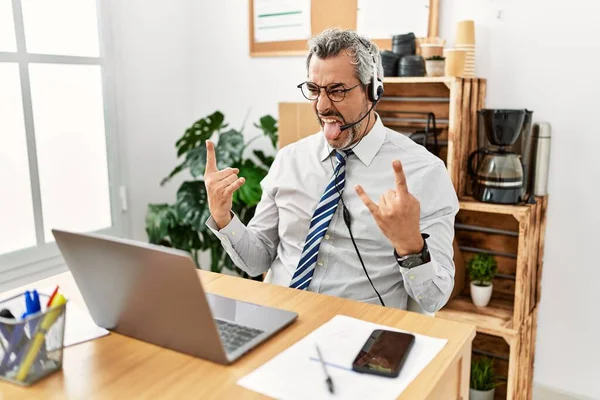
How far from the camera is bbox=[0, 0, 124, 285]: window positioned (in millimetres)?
2441

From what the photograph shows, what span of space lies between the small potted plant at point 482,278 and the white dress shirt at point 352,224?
0.73m

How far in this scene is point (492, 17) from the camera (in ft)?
7.22

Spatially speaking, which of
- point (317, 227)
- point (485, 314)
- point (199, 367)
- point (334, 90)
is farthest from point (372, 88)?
point (485, 314)

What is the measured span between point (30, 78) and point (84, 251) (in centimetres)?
186

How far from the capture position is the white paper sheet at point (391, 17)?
233 centimetres

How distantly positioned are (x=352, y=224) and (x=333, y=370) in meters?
0.69

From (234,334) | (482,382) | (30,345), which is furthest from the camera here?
(482,382)

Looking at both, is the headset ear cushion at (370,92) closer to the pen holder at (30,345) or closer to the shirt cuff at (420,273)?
the shirt cuff at (420,273)

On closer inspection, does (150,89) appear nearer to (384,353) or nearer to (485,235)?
(485,235)

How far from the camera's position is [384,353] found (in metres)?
0.93

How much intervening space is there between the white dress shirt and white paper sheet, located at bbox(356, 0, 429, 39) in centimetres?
90

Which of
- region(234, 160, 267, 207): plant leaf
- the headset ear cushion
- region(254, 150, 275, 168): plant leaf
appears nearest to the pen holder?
the headset ear cushion

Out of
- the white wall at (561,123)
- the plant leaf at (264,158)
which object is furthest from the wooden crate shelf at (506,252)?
the plant leaf at (264,158)

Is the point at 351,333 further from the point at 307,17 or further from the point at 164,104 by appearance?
the point at 164,104
